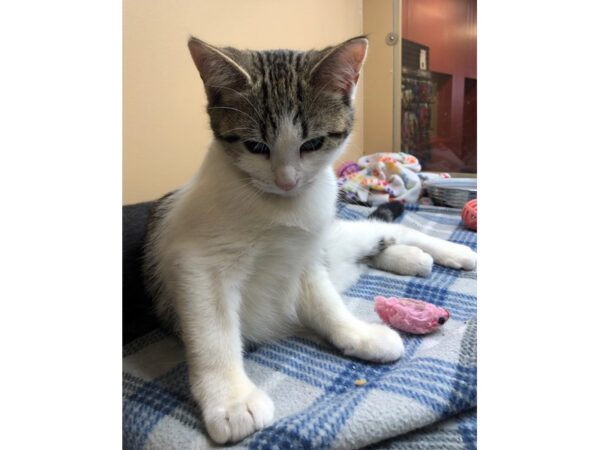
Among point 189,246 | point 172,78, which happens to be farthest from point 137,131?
point 189,246

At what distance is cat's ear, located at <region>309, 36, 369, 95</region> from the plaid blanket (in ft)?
2.03

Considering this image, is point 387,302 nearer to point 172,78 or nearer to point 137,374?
point 137,374

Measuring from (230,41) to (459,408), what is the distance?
169 cm

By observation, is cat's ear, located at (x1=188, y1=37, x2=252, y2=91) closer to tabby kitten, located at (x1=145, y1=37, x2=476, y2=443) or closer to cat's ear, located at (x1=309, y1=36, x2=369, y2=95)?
tabby kitten, located at (x1=145, y1=37, x2=476, y2=443)

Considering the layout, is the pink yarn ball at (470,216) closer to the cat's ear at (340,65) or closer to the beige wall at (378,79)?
the cat's ear at (340,65)

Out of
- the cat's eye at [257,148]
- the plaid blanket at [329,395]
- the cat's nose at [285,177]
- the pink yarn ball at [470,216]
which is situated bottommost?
the plaid blanket at [329,395]

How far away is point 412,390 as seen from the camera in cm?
75

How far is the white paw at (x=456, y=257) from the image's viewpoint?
1.41 meters

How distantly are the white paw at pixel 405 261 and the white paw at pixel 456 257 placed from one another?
7cm

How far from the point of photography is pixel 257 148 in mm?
889

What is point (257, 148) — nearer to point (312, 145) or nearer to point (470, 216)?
point (312, 145)

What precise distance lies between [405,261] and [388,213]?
0.46 metres

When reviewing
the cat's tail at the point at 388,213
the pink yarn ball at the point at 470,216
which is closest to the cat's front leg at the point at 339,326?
the cat's tail at the point at 388,213

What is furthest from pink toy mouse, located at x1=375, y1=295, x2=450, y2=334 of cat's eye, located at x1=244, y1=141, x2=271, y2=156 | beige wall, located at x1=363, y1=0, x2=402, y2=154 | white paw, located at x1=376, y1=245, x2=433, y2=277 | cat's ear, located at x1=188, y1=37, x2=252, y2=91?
beige wall, located at x1=363, y1=0, x2=402, y2=154
